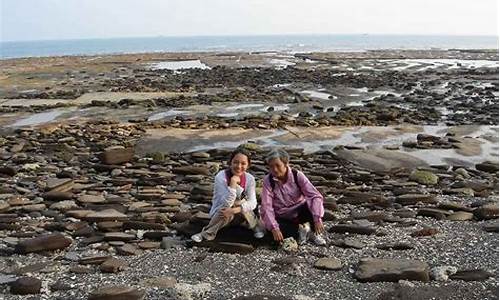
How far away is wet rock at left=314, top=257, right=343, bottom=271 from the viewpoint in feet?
22.2

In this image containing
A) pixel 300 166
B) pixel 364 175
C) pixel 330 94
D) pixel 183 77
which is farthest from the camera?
pixel 183 77

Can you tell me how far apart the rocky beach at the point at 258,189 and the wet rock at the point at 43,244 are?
0.05 feet

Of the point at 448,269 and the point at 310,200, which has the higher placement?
the point at 310,200

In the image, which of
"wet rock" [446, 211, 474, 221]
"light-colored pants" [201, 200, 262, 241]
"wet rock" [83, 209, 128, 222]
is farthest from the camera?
"wet rock" [446, 211, 474, 221]

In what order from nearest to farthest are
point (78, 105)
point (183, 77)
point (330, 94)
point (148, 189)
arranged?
point (148, 189), point (78, 105), point (330, 94), point (183, 77)

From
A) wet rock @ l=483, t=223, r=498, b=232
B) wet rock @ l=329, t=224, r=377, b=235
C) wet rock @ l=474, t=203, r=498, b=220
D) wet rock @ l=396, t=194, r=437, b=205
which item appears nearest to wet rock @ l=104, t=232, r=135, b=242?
wet rock @ l=329, t=224, r=377, b=235

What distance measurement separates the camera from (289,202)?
24.7 feet

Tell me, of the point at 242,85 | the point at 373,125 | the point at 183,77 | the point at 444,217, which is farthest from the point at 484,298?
the point at 183,77

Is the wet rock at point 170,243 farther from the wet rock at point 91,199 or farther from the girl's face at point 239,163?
the wet rock at point 91,199

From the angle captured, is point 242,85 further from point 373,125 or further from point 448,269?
point 448,269

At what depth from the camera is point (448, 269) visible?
21.5ft

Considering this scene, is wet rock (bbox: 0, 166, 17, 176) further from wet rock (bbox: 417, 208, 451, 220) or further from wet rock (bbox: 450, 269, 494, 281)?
wet rock (bbox: 450, 269, 494, 281)

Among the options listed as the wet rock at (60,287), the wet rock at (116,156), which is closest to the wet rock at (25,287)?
the wet rock at (60,287)

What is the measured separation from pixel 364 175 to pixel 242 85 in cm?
2205
